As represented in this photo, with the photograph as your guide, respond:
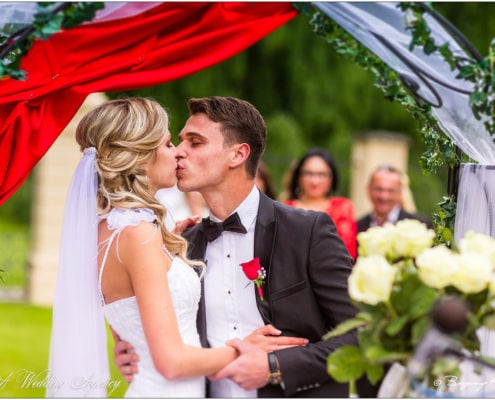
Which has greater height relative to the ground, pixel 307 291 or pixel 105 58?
pixel 105 58

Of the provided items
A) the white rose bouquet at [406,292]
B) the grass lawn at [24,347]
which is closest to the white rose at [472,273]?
the white rose bouquet at [406,292]

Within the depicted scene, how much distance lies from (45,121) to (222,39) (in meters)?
0.87

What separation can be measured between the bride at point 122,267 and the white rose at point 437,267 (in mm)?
1060

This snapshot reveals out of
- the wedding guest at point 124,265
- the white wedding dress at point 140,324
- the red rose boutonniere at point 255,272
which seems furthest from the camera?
the red rose boutonniere at point 255,272

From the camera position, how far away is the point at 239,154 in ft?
13.4

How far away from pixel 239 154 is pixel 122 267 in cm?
91

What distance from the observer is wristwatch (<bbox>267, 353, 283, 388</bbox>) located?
11.8ft

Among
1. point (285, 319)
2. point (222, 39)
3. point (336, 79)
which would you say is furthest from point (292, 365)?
point (336, 79)

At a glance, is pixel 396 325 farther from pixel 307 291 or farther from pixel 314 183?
pixel 314 183

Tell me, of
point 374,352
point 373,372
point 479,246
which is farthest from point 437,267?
point 373,372

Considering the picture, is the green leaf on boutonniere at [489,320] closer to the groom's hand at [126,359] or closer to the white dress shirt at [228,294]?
the white dress shirt at [228,294]

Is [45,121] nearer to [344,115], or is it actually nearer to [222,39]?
[222,39]

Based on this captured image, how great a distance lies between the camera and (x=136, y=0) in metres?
3.63

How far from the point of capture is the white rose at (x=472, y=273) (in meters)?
2.72
